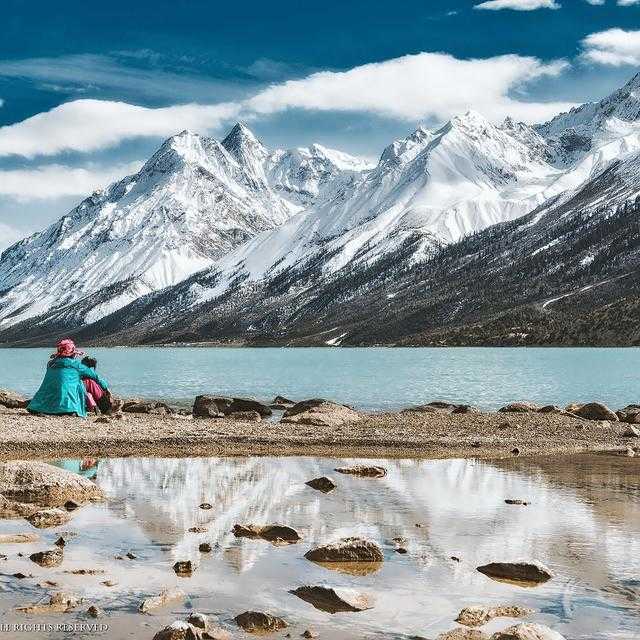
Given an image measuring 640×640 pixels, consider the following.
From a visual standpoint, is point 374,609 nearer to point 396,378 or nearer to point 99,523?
point 99,523

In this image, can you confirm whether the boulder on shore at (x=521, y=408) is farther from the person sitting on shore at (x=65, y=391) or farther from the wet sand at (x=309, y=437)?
the person sitting on shore at (x=65, y=391)

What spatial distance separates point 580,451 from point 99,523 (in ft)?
62.9

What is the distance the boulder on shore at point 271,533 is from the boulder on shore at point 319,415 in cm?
2361

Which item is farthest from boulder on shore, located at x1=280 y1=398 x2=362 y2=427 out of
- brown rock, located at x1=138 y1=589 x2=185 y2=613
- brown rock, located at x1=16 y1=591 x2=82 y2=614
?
brown rock, located at x1=16 y1=591 x2=82 y2=614

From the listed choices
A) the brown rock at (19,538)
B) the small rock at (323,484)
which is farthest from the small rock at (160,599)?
the small rock at (323,484)

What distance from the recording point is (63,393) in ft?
127

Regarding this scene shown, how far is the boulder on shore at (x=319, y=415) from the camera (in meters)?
40.4

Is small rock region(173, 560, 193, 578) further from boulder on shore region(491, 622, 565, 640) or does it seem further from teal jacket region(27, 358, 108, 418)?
teal jacket region(27, 358, 108, 418)

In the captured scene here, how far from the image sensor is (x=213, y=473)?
23906 millimetres

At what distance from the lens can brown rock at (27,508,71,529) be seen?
54.6ft

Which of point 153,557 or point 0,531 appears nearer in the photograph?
point 153,557

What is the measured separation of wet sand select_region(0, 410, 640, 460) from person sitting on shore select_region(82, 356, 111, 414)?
56.1 inches

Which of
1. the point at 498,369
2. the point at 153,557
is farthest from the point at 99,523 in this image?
the point at 498,369

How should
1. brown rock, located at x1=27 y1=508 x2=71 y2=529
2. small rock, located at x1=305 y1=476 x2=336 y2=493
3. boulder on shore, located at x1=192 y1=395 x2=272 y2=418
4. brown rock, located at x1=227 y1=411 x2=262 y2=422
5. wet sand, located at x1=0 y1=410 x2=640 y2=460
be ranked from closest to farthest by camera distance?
1. brown rock, located at x1=27 y1=508 x2=71 y2=529
2. small rock, located at x1=305 y1=476 x2=336 y2=493
3. wet sand, located at x1=0 y1=410 x2=640 y2=460
4. brown rock, located at x1=227 y1=411 x2=262 y2=422
5. boulder on shore, located at x1=192 y1=395 x2=272 y2=418
